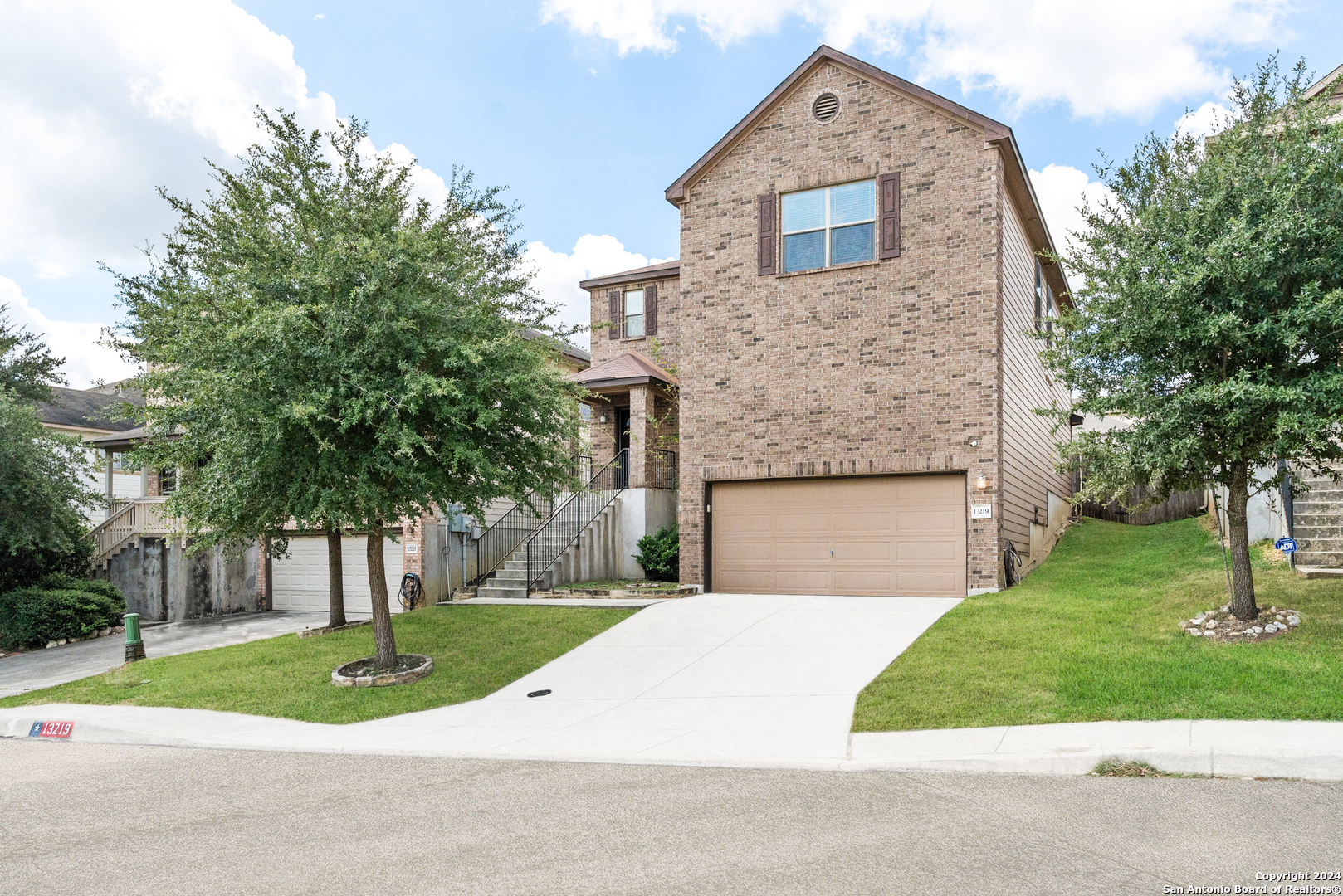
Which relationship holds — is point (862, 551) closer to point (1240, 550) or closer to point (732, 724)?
point (1240, 550)

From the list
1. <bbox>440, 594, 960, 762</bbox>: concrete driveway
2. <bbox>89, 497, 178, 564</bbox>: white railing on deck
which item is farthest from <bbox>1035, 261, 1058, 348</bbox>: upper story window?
<bbox>89, 497, 178, 564</bbox>: white railing on deck

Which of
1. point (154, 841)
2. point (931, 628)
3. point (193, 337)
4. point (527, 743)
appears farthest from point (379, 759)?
point (931, 628)

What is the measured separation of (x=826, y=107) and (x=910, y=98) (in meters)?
1.50

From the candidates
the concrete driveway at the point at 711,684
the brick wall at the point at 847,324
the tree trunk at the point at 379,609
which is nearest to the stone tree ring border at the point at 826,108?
the brick wall at the point at 847,324

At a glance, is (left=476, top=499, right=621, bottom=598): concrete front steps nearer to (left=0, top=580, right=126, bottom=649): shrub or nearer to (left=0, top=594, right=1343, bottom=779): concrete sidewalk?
(left=0, top=594, right=1343, bottom=779): concrete sidewalk

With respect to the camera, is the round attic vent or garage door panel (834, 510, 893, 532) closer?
garage door panel (834, 510, 893, 532)

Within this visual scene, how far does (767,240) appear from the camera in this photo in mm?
16234

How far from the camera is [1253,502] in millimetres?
15047

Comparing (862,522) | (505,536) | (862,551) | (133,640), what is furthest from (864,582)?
(133,640)

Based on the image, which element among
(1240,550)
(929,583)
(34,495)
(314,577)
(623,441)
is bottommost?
(314,577)

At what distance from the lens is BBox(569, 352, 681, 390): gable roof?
1969cm

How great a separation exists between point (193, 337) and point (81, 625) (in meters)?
11.6

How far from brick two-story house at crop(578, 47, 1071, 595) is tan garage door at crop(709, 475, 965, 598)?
0.03 m

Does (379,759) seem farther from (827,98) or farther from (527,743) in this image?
(827,98)
